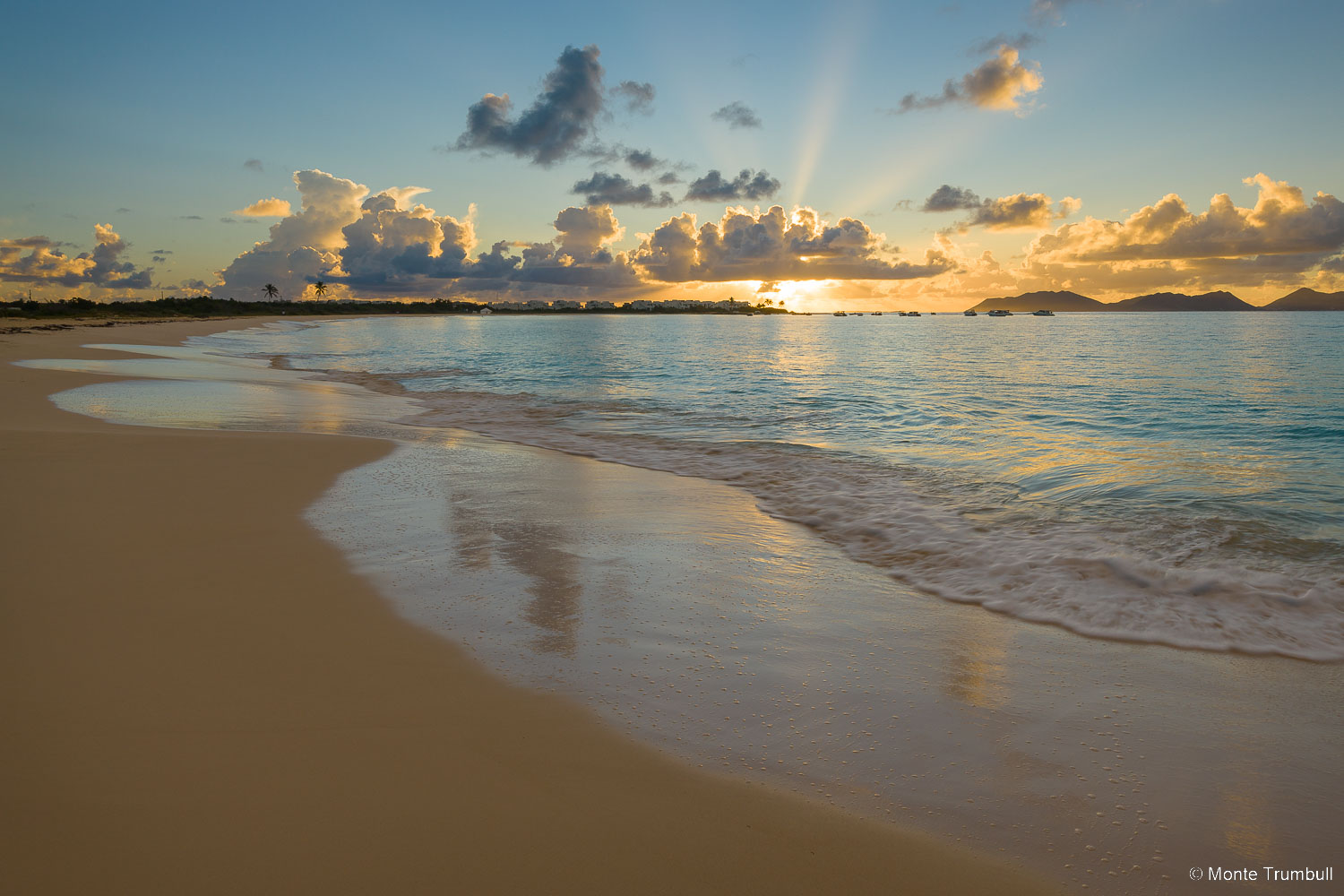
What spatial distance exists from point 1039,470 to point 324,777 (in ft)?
38.9

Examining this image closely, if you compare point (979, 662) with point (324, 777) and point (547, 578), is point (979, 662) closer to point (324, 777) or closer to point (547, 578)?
point (547, 578)

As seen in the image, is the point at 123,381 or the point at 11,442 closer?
the point at 11,442

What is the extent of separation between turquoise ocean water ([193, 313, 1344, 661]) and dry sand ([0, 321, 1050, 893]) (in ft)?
12.3

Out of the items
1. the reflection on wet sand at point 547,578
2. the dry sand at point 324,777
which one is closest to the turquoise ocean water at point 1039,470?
the reflection on wet sand at point 547,578

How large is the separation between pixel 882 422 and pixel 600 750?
51.8ft

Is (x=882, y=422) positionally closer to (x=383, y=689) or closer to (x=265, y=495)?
(x=265, y=495)

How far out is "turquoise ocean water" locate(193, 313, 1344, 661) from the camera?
616cm

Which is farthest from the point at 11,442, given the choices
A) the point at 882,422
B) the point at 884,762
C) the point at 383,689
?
the point at 882,422

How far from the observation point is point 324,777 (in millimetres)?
3166

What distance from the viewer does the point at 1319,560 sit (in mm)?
7145

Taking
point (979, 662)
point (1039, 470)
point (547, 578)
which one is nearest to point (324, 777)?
point (547, 578)

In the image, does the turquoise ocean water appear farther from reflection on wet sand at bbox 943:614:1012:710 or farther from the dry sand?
the dry sand

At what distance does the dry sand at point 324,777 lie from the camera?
2.67m

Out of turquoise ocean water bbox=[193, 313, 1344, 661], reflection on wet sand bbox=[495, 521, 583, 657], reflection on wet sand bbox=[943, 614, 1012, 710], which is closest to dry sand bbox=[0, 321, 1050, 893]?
reflection on wet sand bbox=[495, 521, 583, 657]
